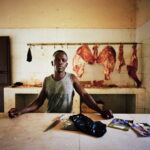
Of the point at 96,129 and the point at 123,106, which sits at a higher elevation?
the point at 96,129

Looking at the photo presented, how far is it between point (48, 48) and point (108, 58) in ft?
5.69

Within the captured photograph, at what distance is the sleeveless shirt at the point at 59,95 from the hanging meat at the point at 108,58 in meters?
2.04

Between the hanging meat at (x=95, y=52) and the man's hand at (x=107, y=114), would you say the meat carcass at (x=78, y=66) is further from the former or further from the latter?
the man's hand at (x=107, y=114)

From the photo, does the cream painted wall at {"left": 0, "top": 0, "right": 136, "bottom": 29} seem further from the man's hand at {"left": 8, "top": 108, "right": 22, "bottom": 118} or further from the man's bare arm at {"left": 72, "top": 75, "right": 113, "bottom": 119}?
the man's hand at {"left": 8, "top": 108, "right": 22, "bottom": 118}

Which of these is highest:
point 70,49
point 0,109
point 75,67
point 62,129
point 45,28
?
point 45,28

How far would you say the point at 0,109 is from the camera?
403 centimetres

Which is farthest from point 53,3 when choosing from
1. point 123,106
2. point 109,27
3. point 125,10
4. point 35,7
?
point 123,106

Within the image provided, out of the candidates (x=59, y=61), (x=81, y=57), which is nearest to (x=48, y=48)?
(x=81, y=57)

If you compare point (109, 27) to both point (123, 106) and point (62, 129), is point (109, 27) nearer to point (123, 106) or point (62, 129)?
point (123, 106)

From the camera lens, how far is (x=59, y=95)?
1923mm

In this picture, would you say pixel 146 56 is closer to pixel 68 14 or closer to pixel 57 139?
pixel 68 14

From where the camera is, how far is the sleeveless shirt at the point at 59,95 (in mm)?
1900

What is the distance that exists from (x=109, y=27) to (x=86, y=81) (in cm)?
170

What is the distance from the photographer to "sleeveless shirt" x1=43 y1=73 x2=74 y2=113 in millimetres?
1900
